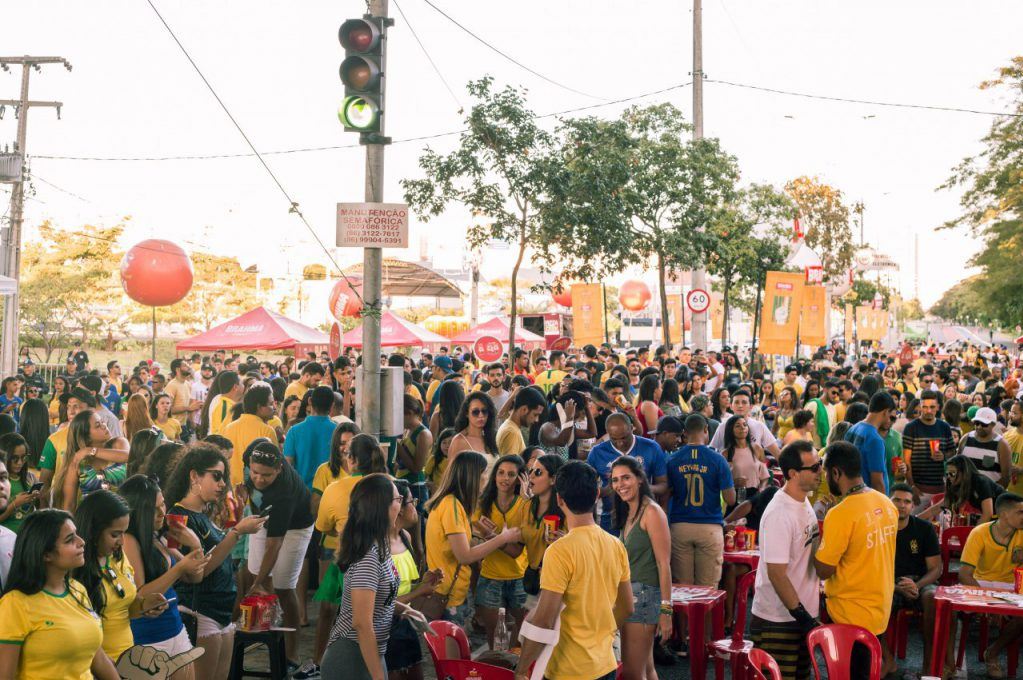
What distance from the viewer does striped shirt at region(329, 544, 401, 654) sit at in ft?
15.4

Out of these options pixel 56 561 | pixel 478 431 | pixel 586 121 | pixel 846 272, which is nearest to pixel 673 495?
Answer: pixel 478 431

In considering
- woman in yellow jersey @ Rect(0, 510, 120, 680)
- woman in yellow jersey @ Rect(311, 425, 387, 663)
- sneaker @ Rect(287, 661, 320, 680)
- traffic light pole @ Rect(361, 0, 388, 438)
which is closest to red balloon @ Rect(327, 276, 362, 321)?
traffic light pole @ Rect(361, 0, 388, 438)

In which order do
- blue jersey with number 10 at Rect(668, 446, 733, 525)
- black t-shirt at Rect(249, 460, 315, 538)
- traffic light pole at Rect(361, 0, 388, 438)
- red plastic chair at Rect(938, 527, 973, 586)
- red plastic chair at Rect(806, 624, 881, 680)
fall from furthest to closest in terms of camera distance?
red plastic chair at Rect(938, 527, 973, 586) → traffic light pole at Rect(361, 0, 388, 438) → blue jersey with number 10 at Rect(668, 446, 733, 525) → black t-shirt at Rect(249, 460, 315, 538) → red plastic chair at Rect(806, 624, 881, 680)

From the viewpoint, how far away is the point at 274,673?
6.39 metres

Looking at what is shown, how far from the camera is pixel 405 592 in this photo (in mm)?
5691

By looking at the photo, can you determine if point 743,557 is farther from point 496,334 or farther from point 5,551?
point 496,334

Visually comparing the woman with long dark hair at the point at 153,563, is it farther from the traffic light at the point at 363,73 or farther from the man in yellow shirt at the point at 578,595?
the traffic light at the point at 363,73

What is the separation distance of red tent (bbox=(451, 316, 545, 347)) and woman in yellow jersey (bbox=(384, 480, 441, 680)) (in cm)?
1671

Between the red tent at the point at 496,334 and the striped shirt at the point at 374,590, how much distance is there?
17920mm

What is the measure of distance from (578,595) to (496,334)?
68.6ft

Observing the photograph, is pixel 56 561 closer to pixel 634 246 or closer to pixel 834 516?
pixel 834 516

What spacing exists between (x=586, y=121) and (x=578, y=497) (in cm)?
1522

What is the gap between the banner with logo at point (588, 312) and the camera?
819 inches

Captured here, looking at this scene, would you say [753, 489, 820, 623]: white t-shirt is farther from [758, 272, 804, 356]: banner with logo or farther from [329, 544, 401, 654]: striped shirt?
[758, 272, 804, 356]: banner with logo
